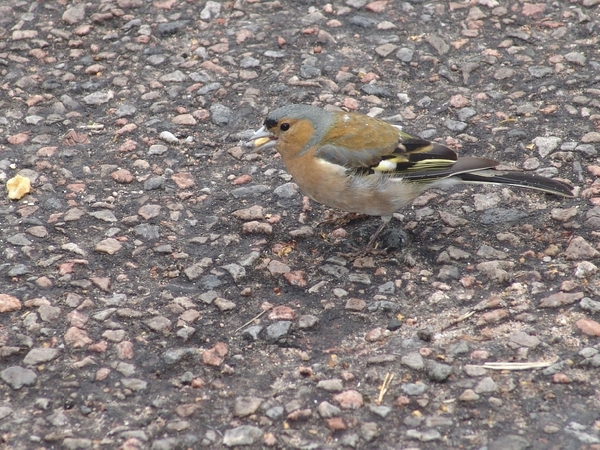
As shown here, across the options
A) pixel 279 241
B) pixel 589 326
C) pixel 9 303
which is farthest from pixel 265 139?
pixel 589 326

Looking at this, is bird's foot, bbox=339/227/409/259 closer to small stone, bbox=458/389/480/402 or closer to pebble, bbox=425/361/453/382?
pebble, bbox=425/361/453/382

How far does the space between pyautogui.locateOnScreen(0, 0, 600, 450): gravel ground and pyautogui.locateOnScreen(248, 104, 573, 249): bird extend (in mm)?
248

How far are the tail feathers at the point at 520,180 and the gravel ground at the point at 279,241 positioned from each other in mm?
241

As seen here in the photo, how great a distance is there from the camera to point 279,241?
481 cm

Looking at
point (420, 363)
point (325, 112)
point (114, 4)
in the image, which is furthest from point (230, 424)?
point (114, 4)

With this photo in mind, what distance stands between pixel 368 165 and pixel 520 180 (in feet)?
2.98

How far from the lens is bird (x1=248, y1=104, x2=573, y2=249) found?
4.71 m

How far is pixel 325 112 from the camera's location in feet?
16.4

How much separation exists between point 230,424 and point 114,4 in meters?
4.27

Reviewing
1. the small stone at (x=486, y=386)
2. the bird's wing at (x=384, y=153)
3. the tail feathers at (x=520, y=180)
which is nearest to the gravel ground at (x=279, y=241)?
the small stone at (x=486, y=386)

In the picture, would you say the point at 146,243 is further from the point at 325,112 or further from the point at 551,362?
the point at 551,362

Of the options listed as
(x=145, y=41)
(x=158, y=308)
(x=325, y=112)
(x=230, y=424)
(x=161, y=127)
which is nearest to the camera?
(x=230, y=424)

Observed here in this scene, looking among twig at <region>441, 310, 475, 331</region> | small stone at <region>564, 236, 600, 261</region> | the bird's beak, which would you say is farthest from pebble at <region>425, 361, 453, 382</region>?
the bird's beak

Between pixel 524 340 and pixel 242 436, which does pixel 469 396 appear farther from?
pixel 242 436
